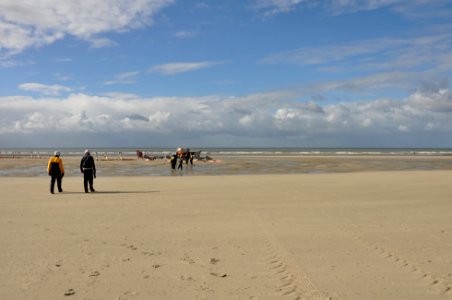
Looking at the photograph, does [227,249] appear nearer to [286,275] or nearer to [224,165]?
[286,275]

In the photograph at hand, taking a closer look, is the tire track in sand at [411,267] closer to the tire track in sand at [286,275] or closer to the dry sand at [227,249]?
the dry sand at [227,249]

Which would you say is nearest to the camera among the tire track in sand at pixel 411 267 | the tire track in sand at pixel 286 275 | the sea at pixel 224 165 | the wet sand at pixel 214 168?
the tire track in sand at pixel 286 275

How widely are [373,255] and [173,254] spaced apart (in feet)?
11.2

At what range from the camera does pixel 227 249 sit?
23.8ft

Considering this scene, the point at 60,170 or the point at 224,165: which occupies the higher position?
the point at 60,170

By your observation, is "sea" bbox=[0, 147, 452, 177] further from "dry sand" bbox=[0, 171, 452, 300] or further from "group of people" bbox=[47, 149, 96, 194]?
"dry sand" bbox=[0, 171, 452, 300]

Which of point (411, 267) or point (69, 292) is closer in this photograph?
point (69, 292)

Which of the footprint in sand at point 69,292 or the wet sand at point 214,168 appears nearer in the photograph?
the footprint in sand at point 69,292

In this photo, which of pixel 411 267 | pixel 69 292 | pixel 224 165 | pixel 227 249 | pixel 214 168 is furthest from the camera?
pixel 224 165

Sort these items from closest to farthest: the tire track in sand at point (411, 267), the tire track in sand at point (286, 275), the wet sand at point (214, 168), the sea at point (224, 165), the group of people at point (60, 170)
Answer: the tire track in sand at point (286, 275)
the tire track in sand at point (411, 267)
the group of people at point (60, 170)
the wet sand at point (214, 168)
the sea at point (224, 165)

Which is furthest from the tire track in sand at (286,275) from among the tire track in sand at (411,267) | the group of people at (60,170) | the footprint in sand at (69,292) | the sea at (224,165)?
the sea at (224,165)

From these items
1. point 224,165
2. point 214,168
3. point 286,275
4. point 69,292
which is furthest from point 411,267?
point 224,165

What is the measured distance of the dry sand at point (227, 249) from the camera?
17.5ft

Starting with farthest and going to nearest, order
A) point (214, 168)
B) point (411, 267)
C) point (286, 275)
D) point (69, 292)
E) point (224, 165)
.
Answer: point (224, 165), point (214, 168), point (411, 267), point (286, 275), point (69, 292)
